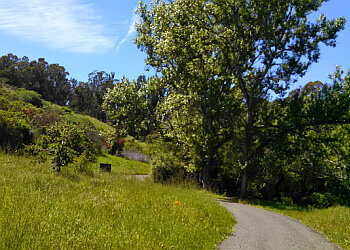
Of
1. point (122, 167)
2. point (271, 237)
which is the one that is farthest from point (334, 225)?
point (122, 167)

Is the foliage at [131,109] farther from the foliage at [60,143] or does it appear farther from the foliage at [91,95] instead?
the foliage at [91,95]

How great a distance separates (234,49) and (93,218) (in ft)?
49.9

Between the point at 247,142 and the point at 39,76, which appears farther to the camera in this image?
the point at 39,76

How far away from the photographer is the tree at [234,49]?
57.6 feet

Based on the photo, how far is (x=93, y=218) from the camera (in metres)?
6.31

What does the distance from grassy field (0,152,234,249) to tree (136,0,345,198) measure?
1048 cm

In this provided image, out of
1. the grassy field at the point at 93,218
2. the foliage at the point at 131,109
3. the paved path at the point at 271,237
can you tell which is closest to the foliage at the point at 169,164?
the foliage at the point at 131,109

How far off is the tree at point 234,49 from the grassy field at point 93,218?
412 inches

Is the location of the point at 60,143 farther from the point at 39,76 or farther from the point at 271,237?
the point at 39,76

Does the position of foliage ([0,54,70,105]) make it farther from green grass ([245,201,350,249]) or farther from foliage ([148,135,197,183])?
green grass ([245,201,350,249])

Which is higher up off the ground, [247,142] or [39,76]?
[39,76]

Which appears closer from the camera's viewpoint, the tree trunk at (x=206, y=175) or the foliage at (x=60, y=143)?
the foliage at (x=60, y=143)

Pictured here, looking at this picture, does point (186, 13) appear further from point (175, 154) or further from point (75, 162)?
point (75, 162)

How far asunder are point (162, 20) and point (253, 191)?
14991 millimetres
